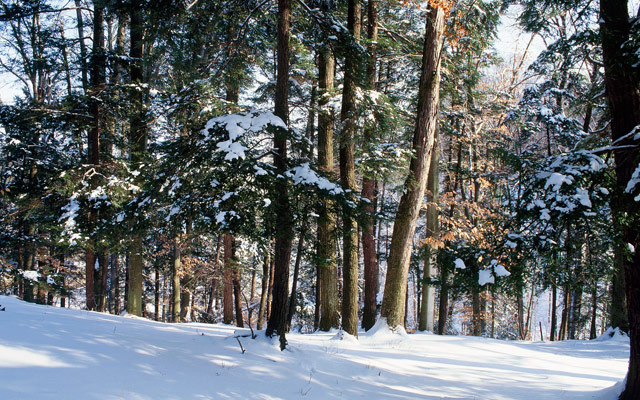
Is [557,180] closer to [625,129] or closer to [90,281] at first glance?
[625,129]

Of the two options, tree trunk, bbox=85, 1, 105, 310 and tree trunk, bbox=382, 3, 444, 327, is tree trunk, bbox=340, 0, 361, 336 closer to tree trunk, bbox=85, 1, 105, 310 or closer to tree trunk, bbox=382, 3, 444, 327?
tree trunk, bbox=382, 3, 444, 327

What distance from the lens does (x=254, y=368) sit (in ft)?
16.1

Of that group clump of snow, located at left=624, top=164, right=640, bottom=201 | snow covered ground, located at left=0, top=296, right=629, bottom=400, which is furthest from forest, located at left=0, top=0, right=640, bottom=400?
snow covered ground, located at left=0, top=296, right=629, bottom=400

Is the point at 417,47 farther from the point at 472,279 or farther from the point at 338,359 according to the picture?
the point at 338,359

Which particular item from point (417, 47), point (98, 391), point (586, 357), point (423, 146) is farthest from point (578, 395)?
point (417, 47)

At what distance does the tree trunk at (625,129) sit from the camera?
4.36m

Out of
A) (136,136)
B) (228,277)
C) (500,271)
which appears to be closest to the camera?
(500,271)

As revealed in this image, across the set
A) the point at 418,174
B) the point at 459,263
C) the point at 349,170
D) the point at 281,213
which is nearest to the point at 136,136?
the point at 349,170

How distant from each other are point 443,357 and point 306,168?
184 inches

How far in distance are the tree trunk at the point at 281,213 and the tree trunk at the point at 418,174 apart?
2.75 m

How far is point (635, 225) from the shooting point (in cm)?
420

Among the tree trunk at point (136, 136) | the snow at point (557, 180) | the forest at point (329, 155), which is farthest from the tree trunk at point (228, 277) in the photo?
the snow at point (557, 180)

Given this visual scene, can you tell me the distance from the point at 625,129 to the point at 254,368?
6.00 metres

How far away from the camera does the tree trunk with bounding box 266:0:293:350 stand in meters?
5.47
